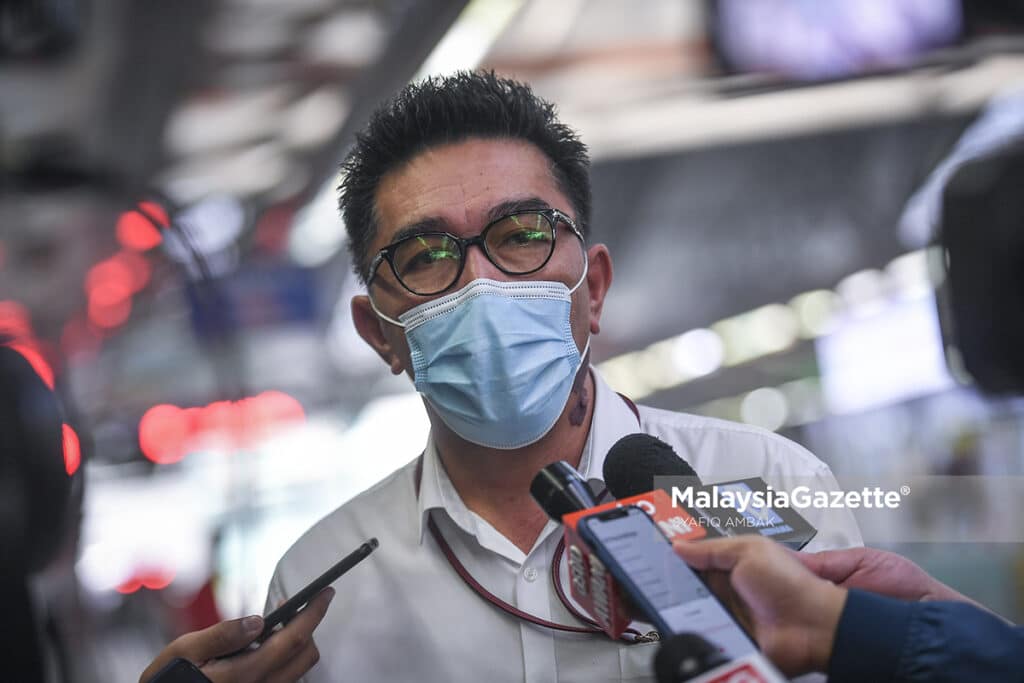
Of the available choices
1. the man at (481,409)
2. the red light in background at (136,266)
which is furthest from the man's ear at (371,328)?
the red light in background at (136,266)

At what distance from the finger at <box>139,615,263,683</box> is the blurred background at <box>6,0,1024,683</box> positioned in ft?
3.60

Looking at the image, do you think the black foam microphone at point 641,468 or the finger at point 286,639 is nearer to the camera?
the black foam microphone at point 641,468

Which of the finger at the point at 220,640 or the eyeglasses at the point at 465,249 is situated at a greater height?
the eyeglasses at the point at 465,249

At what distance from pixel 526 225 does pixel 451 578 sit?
528 millimetres

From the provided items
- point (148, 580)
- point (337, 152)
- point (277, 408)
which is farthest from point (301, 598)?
point (277, 408)

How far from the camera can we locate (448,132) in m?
1.48

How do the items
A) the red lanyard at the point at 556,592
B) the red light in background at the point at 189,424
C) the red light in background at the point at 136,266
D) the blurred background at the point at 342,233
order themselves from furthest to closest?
1. the red light in background at the point at 189,424
2. the red light in background at the point at 136,266
3. the blurred background at the point at 342,233
4. the red lanyard at the point at 556,592

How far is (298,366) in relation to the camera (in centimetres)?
609

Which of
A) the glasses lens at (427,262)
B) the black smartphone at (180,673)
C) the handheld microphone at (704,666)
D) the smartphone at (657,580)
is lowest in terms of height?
the black smartphone at (180,673)

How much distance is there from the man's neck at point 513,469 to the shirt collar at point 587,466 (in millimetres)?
15

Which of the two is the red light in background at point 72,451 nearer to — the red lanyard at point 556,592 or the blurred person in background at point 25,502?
the blurred person in background at point 25,502

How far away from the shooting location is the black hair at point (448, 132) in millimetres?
1483

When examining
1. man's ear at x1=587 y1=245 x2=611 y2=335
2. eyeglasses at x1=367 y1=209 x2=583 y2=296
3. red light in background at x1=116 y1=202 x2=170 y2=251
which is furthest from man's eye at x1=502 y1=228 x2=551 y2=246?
red light in background at x1=116 y1=202 x2=170 y2=251

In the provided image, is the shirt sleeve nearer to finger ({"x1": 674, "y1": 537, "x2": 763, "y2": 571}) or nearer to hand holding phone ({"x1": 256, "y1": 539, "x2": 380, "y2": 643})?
finger ({"x1": 674, "y1": 537, "x2": 763, "y2": 571})
